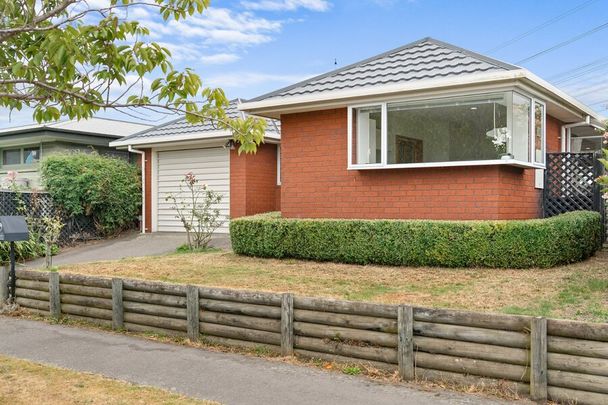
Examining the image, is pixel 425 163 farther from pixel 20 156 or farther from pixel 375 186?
pixel 20 156

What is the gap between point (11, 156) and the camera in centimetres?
2241

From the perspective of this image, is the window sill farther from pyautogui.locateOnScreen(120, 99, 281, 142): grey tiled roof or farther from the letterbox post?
the letterbox post

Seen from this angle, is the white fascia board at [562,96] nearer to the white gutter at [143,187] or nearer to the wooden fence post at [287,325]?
the wooden fence post at [287,325]

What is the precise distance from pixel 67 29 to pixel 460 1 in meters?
16.6

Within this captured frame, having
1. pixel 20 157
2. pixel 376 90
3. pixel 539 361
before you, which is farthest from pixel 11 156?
pixel 539 361

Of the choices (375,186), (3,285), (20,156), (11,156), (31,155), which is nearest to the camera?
(3,285)

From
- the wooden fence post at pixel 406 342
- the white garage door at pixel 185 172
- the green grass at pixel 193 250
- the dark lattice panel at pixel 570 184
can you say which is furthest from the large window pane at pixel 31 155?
the wooden fence post at pixel 406 342

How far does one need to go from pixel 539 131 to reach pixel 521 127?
1200mm

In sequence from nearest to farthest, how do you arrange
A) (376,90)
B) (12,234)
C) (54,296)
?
(54,296), (12,234), (376,90)

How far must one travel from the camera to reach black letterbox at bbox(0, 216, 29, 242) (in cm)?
812

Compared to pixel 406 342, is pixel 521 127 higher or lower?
higher

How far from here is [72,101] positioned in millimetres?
6004

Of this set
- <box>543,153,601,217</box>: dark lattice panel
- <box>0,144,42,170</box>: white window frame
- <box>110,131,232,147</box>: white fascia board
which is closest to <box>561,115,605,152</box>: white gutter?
<box>543,153,601,217</box>: dark lattice panel

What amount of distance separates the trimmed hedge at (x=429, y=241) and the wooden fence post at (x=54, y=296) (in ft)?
14.1
